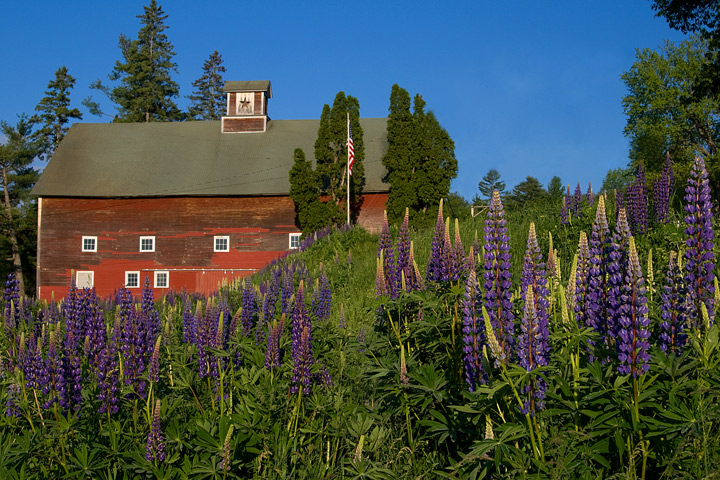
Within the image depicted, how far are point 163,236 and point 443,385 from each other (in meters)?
32.7

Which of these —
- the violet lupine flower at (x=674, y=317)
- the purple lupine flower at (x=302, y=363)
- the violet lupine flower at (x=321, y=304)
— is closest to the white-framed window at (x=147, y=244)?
the violet lupine flower at (x=321, y=304)

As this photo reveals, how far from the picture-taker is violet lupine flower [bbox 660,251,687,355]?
A: 358cm

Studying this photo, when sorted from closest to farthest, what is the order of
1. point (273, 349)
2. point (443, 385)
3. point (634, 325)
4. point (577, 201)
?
point (634, 325) → point (443, 385) → point (273, 349) → point (577, 201)

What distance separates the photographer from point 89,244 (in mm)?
34531

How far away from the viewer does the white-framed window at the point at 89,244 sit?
1356 inches

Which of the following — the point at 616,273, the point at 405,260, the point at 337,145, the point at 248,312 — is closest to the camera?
the point at 616,273

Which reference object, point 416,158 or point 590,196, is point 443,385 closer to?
point 590,196

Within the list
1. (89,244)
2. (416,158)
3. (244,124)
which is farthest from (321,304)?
(244,124)

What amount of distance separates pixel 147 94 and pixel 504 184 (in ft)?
203

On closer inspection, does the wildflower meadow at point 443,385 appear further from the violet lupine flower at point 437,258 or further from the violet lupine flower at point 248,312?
the violet lupine flower at point 248,312

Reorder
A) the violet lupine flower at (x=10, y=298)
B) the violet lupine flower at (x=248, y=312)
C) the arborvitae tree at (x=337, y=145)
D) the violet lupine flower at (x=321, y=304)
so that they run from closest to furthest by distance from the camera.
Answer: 1. the violet lupine flower at (x=248, y=312)
2. the violet lupine flower at (x=10, y=298)
3. the violet lupine flower at (x=321, y=304)
4. the arborvitae tree at (x=337, y=145)

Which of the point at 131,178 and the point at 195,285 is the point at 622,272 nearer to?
the point at 195,285

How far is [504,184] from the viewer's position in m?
97.9

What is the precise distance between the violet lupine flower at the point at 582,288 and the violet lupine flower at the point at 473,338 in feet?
2.28
